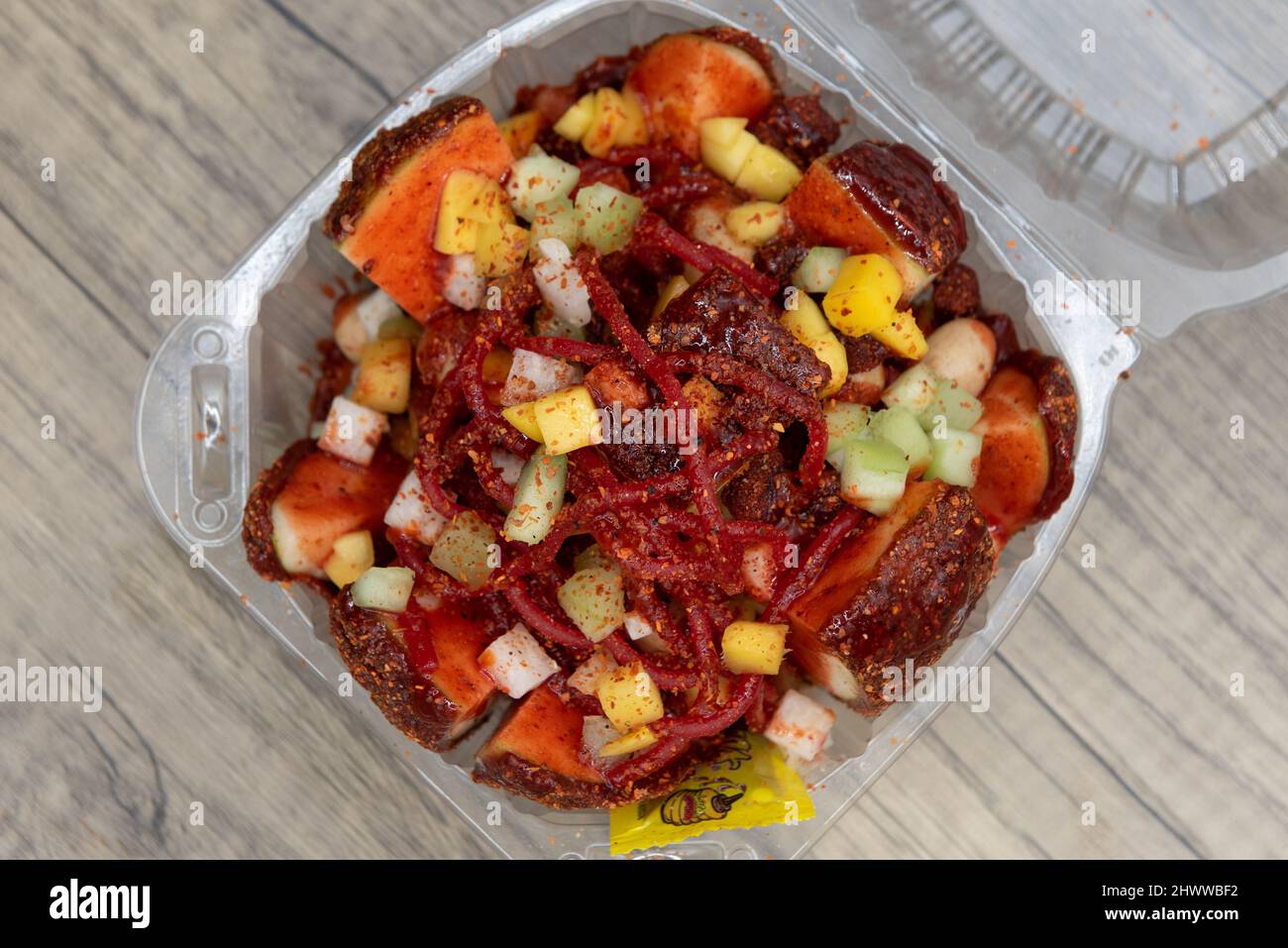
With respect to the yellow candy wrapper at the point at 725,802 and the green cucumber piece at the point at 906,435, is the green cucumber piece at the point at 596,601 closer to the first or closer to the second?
the yellow candy wrapper at the point at 725,802

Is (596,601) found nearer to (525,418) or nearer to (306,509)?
(525,418)

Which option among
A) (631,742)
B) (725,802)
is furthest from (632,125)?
(725,802)

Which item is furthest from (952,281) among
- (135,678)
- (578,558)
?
(135,678)

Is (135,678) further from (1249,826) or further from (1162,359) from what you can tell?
(1249,826)

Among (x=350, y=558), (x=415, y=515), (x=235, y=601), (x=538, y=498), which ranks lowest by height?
(x=235, y=601)

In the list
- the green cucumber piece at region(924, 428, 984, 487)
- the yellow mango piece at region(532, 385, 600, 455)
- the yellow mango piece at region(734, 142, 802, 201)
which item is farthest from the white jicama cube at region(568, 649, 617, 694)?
the yellow mango piece at region(734, 142, 802, 201)
